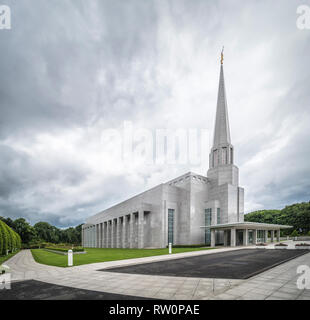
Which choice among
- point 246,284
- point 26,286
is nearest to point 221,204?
point 246,284

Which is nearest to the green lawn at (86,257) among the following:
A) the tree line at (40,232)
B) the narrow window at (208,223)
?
the narrow window at (208,223)

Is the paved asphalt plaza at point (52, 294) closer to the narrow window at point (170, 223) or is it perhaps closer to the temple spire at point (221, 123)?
the narrow window at point (170, 223)

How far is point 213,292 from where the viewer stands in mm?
6820

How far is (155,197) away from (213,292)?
36715 millimetres

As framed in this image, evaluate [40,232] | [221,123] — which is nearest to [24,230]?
[40,232]

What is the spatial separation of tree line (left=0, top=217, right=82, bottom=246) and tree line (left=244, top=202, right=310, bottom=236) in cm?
8547

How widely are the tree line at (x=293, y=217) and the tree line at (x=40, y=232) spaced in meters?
85.5

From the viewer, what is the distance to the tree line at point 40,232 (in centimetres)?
6938

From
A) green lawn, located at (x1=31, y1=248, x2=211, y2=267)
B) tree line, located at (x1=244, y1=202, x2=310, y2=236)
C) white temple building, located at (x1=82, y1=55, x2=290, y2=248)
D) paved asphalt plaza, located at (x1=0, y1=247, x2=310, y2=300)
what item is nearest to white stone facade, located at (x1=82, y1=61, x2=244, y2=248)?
white temple building, located at (x1=82, y1=55, x2=290, y2=248)

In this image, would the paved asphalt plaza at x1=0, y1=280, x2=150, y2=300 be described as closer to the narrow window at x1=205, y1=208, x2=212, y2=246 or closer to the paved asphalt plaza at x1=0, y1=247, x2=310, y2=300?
the paved asphalt plaza at x1=0, y1=247, x2=310, y2=300

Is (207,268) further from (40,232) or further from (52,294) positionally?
(40,232)

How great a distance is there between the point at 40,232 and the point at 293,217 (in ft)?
349

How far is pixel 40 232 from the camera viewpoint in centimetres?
9388
